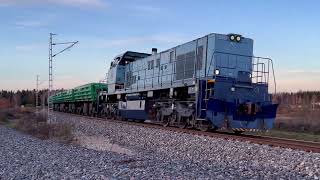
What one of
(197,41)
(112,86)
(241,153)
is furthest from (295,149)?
(112,86)

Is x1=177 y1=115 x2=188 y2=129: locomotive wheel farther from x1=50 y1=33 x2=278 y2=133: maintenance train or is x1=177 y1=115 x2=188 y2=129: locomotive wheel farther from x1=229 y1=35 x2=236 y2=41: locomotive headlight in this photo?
x1=229 y1=35 x2=236 y2=41: locomotive headlight

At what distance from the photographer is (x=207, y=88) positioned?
17688mm

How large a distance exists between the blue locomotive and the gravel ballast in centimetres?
177

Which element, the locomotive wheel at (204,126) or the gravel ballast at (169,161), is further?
the locomotive wheel at (204,126)

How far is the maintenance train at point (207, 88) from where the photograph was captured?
1730 cm

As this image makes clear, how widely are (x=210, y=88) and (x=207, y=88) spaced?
0.46 feet

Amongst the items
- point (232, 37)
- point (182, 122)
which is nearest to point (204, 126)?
point (182, 122)

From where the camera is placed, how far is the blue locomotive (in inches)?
681

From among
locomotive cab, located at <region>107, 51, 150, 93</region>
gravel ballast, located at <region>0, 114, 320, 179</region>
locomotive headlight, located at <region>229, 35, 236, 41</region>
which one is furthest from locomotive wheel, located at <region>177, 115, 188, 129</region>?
locomotive cab, located at <region>107, 51, 150, 93</region>

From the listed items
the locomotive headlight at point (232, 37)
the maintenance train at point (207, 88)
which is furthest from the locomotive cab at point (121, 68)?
the locomotive headlight at point (232, 37)

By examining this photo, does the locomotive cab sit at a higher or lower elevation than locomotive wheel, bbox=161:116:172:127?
higher

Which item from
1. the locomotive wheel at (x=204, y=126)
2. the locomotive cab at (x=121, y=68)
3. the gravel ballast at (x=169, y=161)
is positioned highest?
the locomotive cab at (x=121, y=68)

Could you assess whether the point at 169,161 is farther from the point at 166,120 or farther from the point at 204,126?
the point at 166,120

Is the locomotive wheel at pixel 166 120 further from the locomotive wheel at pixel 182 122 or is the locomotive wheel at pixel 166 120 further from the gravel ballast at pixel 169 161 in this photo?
the gravel ballast at pixel 169 161
